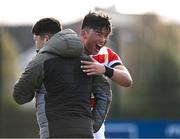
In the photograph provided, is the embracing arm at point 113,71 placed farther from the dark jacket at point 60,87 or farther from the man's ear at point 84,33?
the man's ear at point 84,33

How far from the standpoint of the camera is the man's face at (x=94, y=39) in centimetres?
371

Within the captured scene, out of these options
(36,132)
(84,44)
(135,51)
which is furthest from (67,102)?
(135,51)

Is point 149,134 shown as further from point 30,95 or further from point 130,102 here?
point 30,95

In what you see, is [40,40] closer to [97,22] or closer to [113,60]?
[97,22]

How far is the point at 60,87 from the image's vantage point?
3.49 m

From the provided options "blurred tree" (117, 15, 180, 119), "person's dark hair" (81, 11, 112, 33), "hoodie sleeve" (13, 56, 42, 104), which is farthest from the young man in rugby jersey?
"blurred tree" (117, 15, 180, 119)

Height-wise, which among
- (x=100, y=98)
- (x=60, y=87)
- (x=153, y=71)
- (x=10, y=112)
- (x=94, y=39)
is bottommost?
(x=10, y=112)

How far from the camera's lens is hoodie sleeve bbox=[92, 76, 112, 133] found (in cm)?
368

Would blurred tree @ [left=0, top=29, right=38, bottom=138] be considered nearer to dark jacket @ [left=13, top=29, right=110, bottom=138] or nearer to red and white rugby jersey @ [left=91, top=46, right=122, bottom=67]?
red and white rugby jersey @ [left=91, top=46, right=122, bottom=67]

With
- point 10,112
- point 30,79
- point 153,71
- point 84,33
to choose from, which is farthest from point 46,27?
point 153,71

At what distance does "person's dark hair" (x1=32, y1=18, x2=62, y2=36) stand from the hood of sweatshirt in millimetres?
146

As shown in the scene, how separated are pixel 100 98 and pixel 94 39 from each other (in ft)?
1.02

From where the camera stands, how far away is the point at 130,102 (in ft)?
41.8

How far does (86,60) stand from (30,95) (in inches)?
13.2
